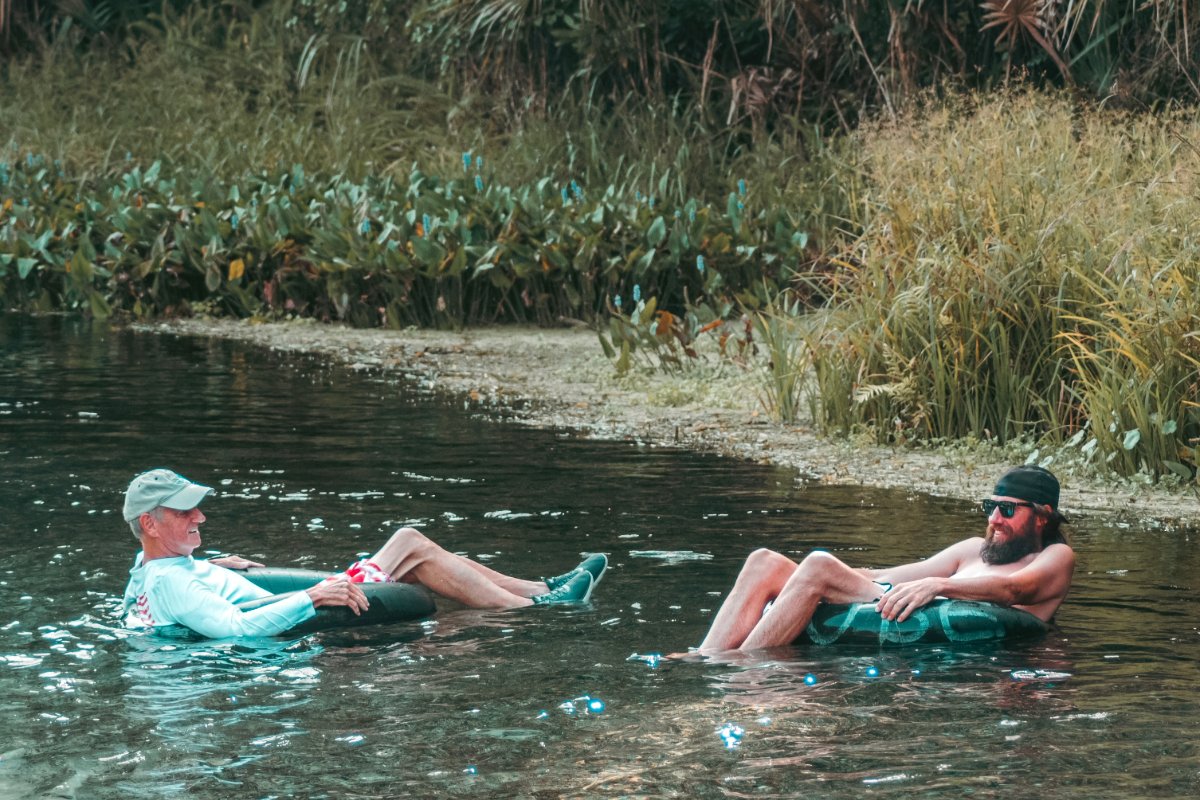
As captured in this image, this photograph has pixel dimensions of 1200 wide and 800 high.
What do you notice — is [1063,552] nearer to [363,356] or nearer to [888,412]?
[888,412]

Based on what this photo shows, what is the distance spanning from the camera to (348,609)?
24.7 feet

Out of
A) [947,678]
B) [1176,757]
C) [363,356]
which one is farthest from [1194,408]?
[363,356]

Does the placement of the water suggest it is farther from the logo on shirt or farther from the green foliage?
the green foliage

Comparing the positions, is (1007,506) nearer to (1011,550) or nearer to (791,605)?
(1011,550)

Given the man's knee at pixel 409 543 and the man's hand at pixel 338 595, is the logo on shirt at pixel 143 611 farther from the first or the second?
the man's knee at pixel 409 543

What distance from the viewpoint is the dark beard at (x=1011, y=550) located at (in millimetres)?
7504

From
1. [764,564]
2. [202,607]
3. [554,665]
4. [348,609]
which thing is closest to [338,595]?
[348,609]

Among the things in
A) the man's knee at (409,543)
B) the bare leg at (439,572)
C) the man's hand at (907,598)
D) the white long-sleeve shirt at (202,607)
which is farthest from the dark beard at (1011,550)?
the white long-sleeve shirt at (202,607)

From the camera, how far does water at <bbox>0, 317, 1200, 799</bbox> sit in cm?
570

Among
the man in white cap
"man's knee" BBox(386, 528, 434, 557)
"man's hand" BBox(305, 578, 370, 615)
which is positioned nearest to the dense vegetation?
"man's knee" BBox(386, 528, 434, 557)

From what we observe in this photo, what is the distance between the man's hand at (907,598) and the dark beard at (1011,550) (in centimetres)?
41

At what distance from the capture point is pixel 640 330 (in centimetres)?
1483

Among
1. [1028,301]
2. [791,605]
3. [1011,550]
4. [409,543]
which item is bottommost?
[791,605]

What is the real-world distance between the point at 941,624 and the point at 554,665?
149cm
